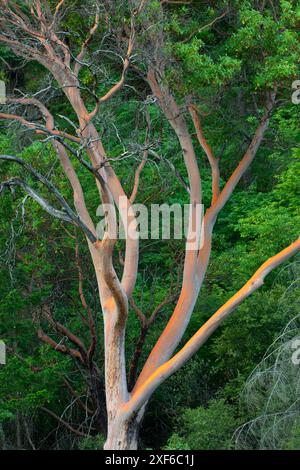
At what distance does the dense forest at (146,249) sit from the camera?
18594 millimetres

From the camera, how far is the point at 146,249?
79.9 ft

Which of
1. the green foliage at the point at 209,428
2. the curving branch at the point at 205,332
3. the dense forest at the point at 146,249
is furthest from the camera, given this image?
the green foliage at the point at 209,428

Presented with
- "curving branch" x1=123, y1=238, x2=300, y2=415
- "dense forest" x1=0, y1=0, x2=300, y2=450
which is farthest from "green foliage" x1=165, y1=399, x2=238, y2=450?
"curving branch" x1=123, y1=238, x2=300, y2=415

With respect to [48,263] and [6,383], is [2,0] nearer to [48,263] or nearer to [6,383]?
[48,263]

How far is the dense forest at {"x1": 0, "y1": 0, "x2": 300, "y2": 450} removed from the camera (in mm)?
18594

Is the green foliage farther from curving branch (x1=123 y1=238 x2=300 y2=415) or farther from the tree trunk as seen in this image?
curving branch (x1=123 y1=238 x2=300 y2=415)

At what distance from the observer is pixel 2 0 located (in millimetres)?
19141

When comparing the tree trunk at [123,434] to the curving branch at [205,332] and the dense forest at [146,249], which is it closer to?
the dense forest at [146,249]

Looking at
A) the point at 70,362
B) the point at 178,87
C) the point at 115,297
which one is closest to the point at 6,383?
the point at 70,362

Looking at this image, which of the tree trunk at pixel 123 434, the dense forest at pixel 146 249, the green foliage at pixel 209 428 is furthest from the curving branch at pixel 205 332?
the green foliage at pixel 209 428

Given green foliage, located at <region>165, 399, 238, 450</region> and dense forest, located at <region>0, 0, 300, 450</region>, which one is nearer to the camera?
dense forest, located at <region>0, 0, 300, 450</region>

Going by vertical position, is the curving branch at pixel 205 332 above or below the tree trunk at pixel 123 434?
above

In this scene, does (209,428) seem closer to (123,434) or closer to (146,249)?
(123,434)

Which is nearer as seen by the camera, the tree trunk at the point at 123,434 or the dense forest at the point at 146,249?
the dense forest at the point at 146,249
